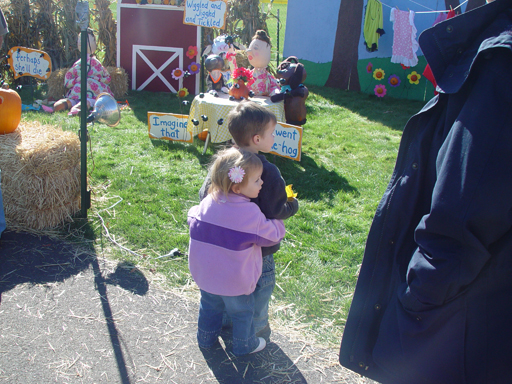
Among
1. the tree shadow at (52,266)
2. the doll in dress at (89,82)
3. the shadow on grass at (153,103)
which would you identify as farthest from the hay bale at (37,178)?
the doll in dress at (89,82)

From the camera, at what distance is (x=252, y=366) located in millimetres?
2537

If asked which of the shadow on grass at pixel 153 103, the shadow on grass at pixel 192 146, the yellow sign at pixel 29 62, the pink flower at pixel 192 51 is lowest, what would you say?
the shadow on grass at pixel 192 146

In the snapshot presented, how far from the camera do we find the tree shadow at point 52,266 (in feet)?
10.5

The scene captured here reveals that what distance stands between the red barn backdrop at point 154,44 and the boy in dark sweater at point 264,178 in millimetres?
7264

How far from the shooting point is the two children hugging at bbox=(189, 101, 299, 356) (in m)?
2.16

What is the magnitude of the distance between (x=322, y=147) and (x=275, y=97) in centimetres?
125

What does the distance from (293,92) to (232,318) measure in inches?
161

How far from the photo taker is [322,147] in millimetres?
6664

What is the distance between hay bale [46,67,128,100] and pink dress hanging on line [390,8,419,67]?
5.90 meters

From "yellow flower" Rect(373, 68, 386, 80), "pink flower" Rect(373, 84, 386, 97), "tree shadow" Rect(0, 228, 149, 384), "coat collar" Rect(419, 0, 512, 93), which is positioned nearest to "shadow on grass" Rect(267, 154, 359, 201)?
"tree shadow" Rect(0, 228, 149, 384)

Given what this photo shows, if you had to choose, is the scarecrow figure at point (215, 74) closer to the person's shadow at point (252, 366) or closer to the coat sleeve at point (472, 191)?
the person's shadow at point (252, 366)

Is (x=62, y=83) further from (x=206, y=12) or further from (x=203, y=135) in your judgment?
(x=203, y=135)

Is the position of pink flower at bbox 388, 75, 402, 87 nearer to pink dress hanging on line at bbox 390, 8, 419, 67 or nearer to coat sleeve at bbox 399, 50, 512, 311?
pink dress hanging on line at bbox 390, 8, 419, 67

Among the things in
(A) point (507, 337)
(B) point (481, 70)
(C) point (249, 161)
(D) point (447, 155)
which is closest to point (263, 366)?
(C) point (249, 161)
